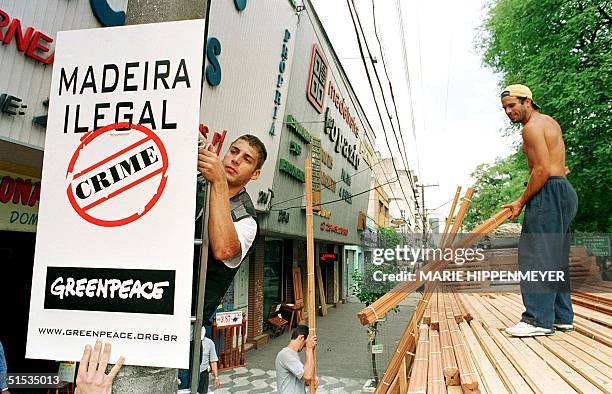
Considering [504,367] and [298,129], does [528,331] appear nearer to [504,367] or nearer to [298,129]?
[504,367]

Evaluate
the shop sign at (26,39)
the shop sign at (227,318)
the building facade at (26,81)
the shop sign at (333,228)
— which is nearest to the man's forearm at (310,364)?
the building facade at (26,81)

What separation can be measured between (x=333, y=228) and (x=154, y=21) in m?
13.7

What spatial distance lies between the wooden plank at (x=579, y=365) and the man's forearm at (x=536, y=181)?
0.89 m

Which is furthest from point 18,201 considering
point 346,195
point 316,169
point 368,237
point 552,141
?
point 368,237

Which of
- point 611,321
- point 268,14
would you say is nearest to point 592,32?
point 268,14

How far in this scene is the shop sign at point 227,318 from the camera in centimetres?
890

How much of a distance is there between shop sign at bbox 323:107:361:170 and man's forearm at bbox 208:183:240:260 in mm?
11018

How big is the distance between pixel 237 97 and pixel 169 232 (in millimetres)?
5823

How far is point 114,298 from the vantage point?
4.75 feet

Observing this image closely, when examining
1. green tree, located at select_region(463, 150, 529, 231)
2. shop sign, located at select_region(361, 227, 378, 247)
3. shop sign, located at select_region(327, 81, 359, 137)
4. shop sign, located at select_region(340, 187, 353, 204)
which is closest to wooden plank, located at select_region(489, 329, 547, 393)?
shop sign, located at select_region(327, 81, 359, 137)

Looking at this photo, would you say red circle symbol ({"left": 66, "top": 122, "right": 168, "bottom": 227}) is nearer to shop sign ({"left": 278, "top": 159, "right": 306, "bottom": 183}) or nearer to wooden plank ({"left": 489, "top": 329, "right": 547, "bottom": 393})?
wooden plank ({"left": 489, "top": 329, "right": 547, "bottom": 393})

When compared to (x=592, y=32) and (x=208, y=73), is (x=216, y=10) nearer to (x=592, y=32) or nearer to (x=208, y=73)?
(x=208, y=73)

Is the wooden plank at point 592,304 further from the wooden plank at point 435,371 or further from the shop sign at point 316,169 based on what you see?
the shop sign at point 316,169

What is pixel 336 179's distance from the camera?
15.0 m
